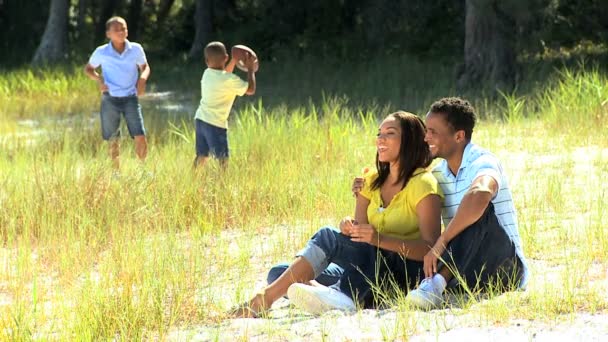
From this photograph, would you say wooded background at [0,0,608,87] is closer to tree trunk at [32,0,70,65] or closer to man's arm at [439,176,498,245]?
tree trunk at [32,0,70,65]

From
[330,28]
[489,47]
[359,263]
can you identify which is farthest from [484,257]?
Result: [330,28]

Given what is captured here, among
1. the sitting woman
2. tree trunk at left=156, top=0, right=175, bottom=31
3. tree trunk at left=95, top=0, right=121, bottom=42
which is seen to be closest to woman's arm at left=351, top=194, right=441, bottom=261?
the sitting woman

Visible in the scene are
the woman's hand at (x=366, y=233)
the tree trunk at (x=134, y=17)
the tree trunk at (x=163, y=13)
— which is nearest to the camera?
the woman's hand at (x=366, y=233)

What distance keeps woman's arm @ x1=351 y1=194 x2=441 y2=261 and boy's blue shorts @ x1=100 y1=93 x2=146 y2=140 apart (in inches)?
200

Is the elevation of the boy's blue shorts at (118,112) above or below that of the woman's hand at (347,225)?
below

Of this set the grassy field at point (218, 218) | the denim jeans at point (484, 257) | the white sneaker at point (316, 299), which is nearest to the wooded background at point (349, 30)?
the grassy field at point (218, 218)

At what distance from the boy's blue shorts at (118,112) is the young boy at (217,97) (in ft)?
4.22

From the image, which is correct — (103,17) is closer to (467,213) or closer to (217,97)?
(217,97)

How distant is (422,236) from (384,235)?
181 mm

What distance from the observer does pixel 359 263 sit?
580 cm

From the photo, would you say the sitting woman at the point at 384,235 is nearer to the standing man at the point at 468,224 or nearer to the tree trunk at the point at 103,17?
the standing man at the point at 468,224

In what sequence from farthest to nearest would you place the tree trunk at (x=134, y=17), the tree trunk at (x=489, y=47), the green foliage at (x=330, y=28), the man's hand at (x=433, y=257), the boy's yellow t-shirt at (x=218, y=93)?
1. the tree trunk at (x=134, y=17)
2. the green foliage at (x=330, y=28)
3. the tree trunk at (x=489, y=47)
4. the boy's yellow t-shirt at (x=218, y=93)
5. the man's hand at (x=433, y=257)

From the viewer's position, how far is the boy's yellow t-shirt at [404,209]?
5.70m

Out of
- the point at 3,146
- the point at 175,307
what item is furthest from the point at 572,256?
the point at 3,146
